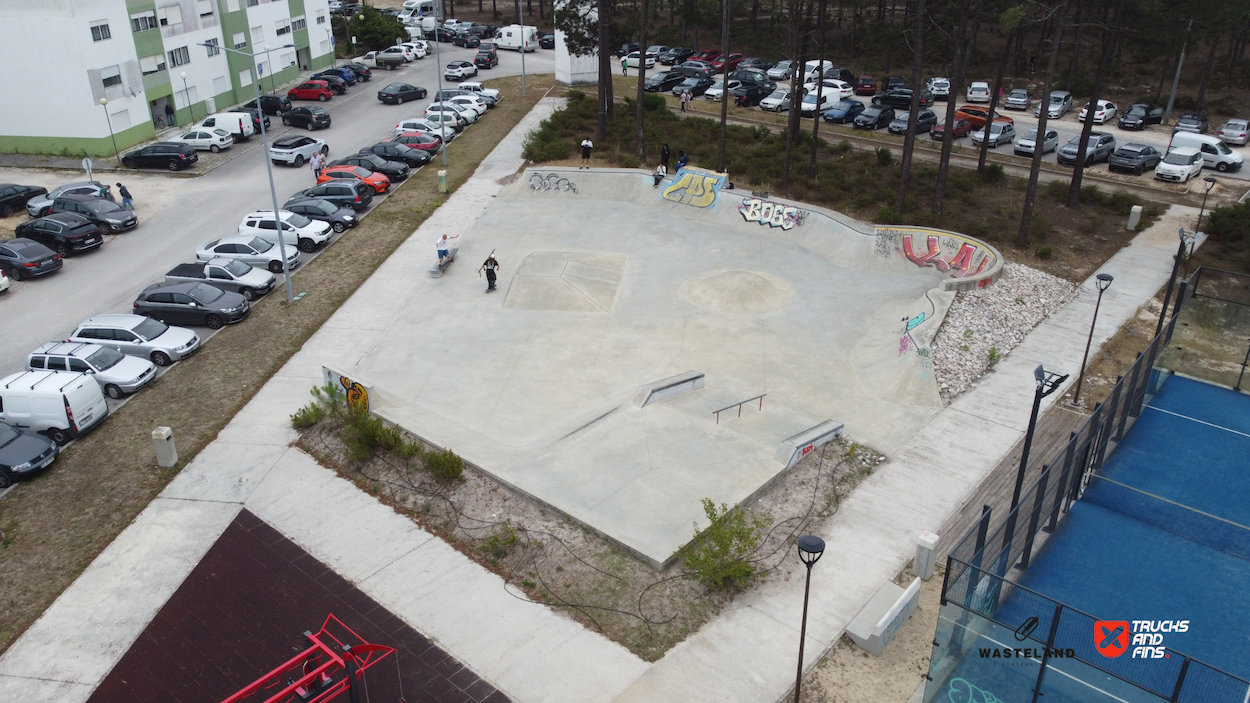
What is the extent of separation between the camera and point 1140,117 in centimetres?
5297

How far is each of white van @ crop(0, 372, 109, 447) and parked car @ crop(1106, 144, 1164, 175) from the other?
45.8 meters

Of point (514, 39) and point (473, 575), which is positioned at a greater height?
point (514, 39)

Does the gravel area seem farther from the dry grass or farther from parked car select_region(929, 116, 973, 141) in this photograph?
parked car select_region(929, 116, 973, 141)

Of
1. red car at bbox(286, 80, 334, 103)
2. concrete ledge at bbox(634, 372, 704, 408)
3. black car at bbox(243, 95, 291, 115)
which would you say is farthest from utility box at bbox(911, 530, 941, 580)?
red car at bbox(286, 80, 334, 103)

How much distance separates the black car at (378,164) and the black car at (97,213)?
1005 centimetres

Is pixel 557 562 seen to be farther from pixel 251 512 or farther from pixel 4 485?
pixel 4 485

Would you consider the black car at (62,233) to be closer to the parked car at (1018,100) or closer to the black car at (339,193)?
the black car at (339,193)

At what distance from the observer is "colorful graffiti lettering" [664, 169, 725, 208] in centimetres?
3859

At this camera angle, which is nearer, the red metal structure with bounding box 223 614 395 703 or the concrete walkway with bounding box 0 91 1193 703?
the red metal structure with bounding box 223 614 395 703

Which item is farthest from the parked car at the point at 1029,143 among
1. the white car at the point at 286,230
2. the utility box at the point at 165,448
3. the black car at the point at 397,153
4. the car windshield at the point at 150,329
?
the utility box at the point at 165,448

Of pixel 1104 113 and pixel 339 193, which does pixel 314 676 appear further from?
pixel 1104 113

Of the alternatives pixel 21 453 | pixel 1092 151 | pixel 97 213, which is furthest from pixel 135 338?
pixel 1092 151

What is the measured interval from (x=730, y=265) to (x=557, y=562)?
18065mm

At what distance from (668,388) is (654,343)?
12.7 feet
